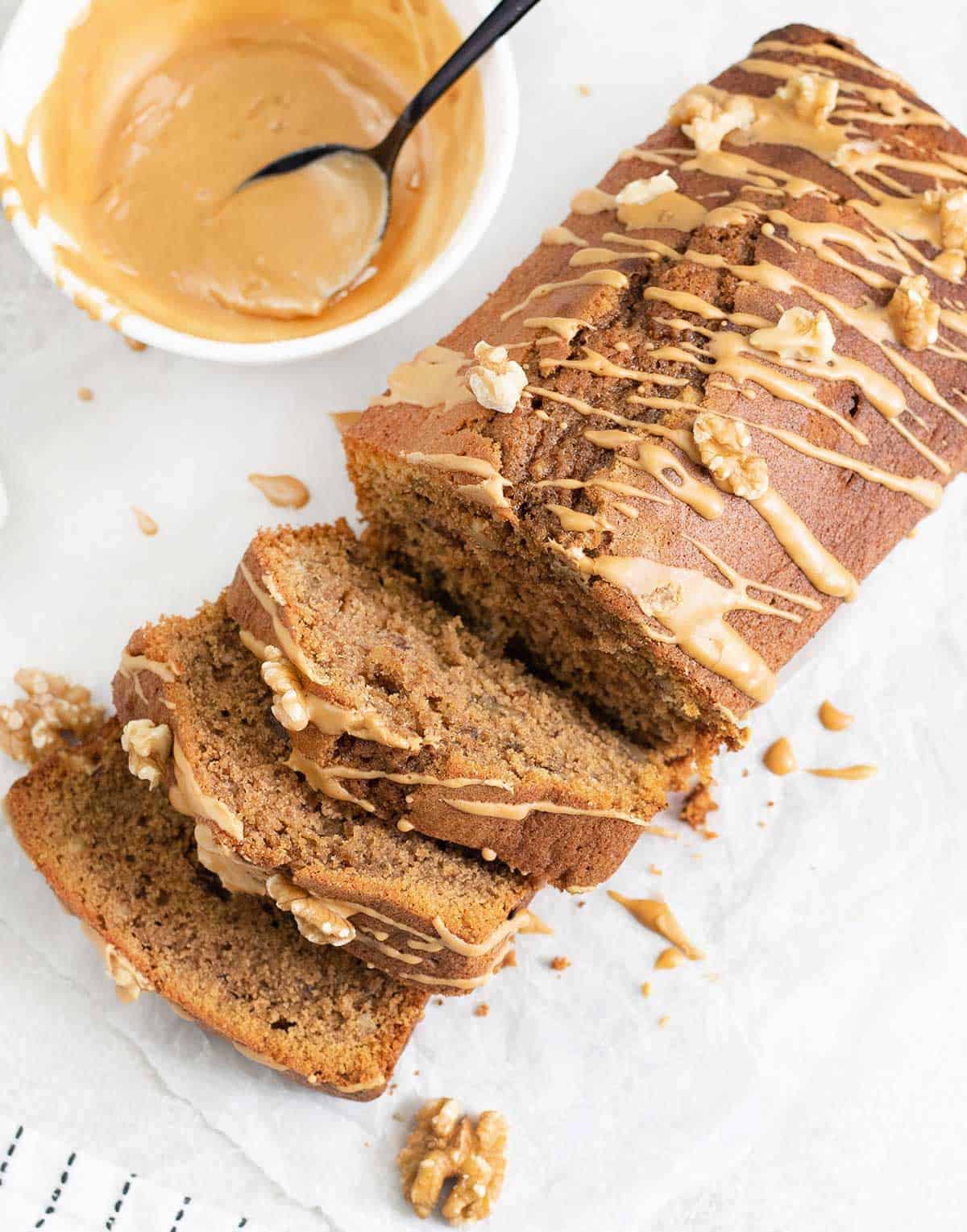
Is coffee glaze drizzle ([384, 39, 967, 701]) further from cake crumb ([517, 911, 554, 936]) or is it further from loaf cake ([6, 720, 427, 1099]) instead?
loaf cake ([6, 720, 427, 1099])

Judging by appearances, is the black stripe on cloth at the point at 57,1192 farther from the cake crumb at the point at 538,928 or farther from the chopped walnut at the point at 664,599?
the chopped walnut at the point at 664,599

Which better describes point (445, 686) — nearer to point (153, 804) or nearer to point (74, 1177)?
point (153, 804)

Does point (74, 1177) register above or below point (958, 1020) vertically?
below

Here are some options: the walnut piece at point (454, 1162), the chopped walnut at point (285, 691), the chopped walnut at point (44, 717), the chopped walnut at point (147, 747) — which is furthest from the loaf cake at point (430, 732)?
the walnut piece at point (454, 1162)

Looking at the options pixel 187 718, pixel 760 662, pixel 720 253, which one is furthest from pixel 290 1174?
pixel 720 253

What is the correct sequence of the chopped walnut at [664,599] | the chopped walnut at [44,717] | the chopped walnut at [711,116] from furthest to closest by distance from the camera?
1. the chopped walnut at [44,717]
2. the chopped walnut at [711,116]
3. the chopped walnut at [664,599]

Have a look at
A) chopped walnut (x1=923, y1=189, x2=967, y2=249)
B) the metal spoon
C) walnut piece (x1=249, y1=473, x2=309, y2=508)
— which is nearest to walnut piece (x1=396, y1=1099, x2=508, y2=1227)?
walnut piece (x1=249, y1=473, x2=309, y2=508)
